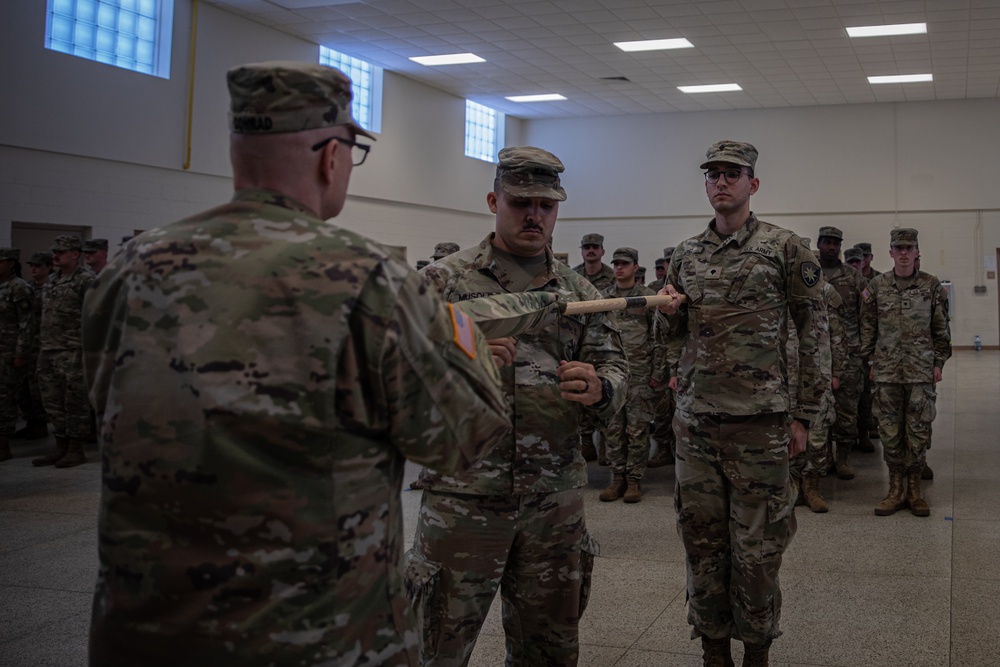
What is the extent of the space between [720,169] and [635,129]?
16055 millimetres

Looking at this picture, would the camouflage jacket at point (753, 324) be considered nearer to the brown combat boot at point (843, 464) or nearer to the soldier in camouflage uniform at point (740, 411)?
the soldier in camouflage uniform at point (740, 411)

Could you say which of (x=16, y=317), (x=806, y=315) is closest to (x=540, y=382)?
(x=806, y=315)

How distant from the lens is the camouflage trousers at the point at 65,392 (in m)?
7.81

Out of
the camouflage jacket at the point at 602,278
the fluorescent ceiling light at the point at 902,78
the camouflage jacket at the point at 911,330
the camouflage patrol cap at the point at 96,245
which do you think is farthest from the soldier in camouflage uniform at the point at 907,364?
the fluorescent ceiling light at the point at 902,78

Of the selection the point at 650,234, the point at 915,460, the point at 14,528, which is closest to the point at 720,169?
the point at 915,460

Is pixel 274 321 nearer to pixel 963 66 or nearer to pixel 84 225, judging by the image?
pixel 84 225

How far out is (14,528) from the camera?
18.4ft

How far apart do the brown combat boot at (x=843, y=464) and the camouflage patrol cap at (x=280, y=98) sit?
6530mm

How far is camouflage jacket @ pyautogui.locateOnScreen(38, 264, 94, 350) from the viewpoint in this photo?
8148mm

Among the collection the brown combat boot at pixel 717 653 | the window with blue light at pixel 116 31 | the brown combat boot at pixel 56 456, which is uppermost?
the window with blue light at pixel 116 31

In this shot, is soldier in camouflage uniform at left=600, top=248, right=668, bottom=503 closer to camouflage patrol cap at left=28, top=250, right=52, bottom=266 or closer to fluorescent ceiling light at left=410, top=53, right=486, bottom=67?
camouflage patrol cap at left=28, top=250, right=52, bottom=266

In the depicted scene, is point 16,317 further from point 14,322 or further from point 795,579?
point 795,579

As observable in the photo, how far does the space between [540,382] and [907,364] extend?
172 inches

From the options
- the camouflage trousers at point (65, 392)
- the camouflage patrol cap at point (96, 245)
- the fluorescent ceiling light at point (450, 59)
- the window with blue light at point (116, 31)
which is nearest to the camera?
the camouflage trousers at point (65, 392)
